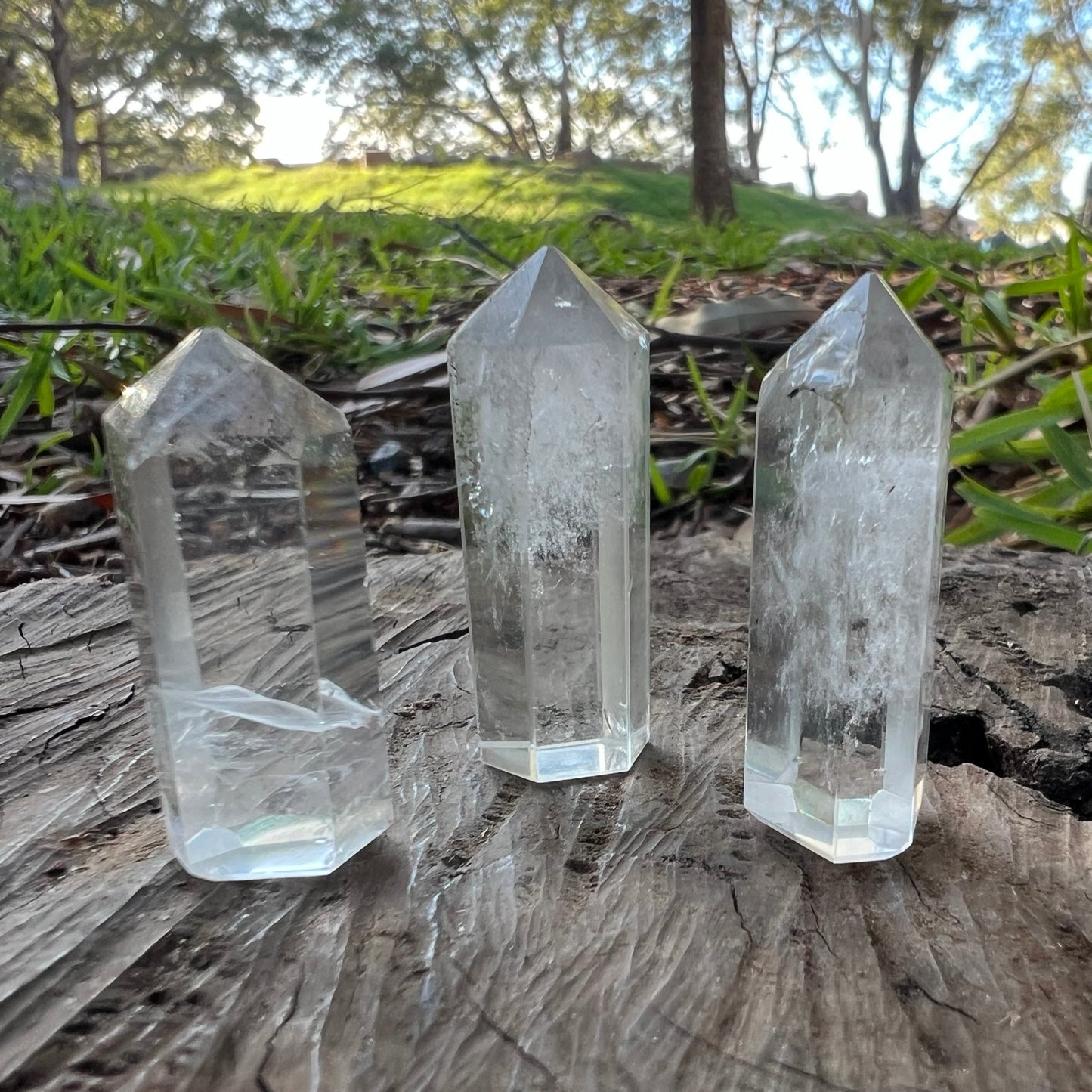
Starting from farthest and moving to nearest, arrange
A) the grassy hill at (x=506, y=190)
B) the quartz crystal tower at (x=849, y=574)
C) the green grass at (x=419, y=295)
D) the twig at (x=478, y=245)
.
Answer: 1. the grassy hill at (x=506, y=190)
2. the twig at (x=478, y=245)
3. the green grass at (x=419, y=295)
4. the quartz crystal tower at (x=849, y=574)

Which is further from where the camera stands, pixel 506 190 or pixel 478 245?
pixel 506 190

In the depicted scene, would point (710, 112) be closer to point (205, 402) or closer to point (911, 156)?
point (205, 402)

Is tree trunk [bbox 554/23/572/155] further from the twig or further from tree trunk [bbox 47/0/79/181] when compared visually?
the twig

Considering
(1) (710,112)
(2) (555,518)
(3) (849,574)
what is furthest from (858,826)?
(1) (710,112)

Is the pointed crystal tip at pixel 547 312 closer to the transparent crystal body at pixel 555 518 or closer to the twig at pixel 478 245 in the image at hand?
the transparent crystal body at pixel 555 518

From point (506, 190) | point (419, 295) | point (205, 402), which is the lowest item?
point (205, 402)

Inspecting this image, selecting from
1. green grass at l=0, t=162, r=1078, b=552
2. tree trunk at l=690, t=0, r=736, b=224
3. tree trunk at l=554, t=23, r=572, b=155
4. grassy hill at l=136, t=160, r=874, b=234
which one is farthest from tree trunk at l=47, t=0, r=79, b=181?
tree trunk at l=690, t=0, r=736, b=224

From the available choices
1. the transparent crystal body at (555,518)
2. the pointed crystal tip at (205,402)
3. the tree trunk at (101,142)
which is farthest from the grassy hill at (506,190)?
the pointed crystal tip at (205,402)
